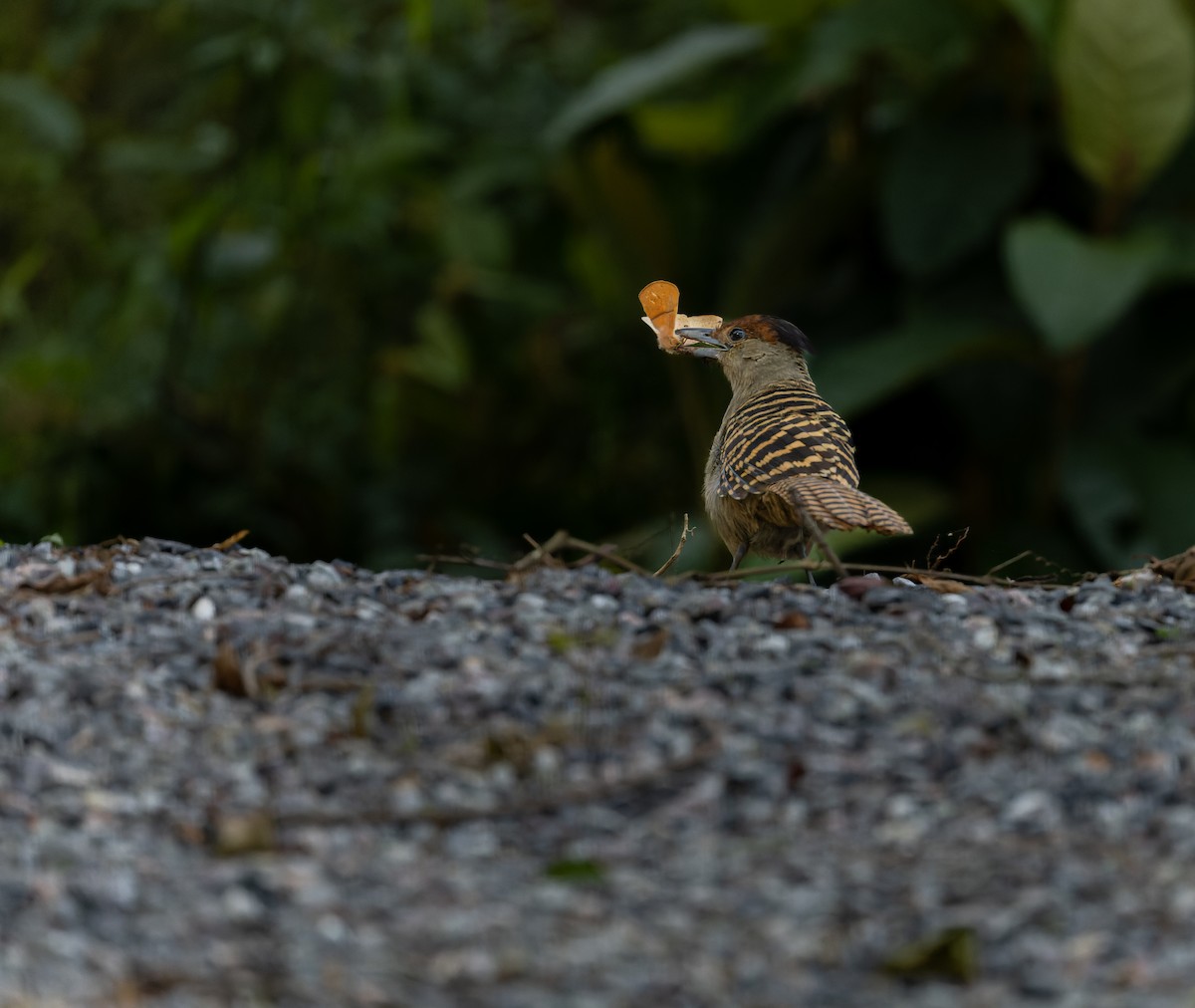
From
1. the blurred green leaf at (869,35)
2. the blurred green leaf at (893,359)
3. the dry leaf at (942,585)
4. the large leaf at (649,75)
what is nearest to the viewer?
the dry leaf at (942,585)

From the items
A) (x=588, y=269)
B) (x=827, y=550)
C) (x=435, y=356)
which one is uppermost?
(x=588, y=269)

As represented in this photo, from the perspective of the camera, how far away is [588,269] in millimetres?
8398

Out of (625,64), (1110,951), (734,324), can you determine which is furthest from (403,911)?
(625,64)

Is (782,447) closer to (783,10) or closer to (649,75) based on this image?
(649,75)

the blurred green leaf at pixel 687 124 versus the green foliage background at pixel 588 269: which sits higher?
the blurred green leaf at pixel 687 124

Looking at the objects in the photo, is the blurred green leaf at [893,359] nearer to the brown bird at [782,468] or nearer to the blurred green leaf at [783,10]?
the brown bird at [782,468]

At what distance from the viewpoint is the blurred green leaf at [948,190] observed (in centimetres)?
661

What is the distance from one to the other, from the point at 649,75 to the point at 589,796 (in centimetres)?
481

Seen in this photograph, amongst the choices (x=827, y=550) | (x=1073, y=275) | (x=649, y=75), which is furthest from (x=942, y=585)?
(x=649, y=75)

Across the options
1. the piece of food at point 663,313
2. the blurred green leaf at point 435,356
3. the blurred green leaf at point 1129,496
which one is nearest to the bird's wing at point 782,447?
the piece of food at point 663,313

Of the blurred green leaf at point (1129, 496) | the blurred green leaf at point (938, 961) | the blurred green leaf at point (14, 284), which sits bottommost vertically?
the blurred green leaf at point (938, 961)

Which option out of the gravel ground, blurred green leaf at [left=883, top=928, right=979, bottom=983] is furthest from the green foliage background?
blurred green leaf at [left=883, top=928, right=979, bottom=983]

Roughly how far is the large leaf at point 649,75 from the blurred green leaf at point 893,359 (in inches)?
49.5

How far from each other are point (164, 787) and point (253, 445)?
4833mm
